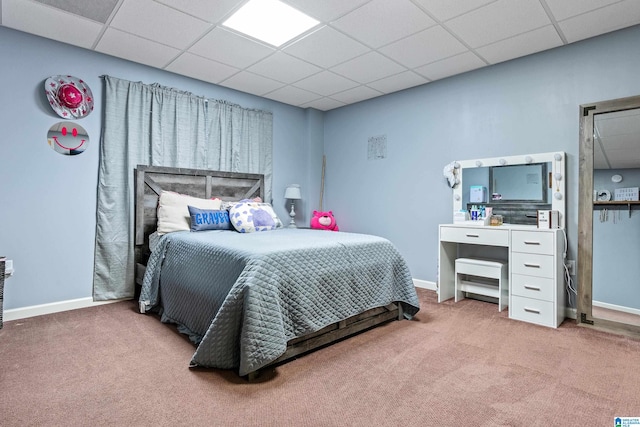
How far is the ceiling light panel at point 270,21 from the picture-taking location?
8.20ft

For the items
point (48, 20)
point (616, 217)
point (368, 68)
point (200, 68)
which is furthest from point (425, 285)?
point (48, 20)

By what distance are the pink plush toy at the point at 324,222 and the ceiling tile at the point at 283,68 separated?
1.79 metres

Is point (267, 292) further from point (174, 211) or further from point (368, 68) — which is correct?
point (368, 68)

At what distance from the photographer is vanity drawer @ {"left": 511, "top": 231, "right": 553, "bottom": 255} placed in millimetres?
2795

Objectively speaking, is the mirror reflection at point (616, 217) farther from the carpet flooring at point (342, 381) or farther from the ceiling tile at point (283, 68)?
the ceiling tile at point (283, 68)

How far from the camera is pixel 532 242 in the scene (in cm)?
289

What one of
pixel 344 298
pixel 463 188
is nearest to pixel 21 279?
pixel 344 298

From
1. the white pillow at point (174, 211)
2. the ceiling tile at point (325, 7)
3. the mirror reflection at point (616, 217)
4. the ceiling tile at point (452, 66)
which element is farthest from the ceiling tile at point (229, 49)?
the mirror reflection at point (616, 217)

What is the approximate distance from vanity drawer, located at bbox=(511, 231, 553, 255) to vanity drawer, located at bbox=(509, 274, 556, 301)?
0.23m

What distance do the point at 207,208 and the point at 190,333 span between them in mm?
1438

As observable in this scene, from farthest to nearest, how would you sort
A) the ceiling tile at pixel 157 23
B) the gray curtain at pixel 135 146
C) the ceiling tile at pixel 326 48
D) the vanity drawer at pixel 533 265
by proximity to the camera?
1. the gray curtain at pixel 135 146
2. the ceiling tile at pixel 326 48
3. the vanity drawer at pixel 533 265
4. the ceiling tile at pixel 157 23

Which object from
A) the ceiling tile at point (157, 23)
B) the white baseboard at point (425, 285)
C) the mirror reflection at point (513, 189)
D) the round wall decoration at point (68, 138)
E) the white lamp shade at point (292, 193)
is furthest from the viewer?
the white lamp shade at point (292, 193)

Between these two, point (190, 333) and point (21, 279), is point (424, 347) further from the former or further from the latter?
point (21, 279)

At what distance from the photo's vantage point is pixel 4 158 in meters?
2.81
